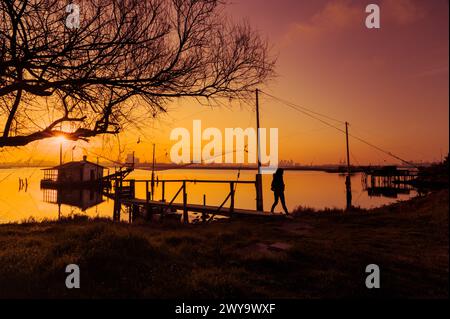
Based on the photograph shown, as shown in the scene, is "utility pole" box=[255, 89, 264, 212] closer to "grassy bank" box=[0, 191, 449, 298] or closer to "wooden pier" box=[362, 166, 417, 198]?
"grassy bank" box=[0, 191, 449, 298]

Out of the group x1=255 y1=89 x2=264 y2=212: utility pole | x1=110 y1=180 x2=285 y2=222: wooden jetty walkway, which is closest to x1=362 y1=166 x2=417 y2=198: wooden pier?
x1=110 y1=180 x2=285 y2=222: wooden jetty walkway

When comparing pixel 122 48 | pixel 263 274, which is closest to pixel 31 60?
pixel 122 48

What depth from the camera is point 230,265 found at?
709cm

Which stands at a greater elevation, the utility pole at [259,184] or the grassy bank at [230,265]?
the utility pole at [259,184]

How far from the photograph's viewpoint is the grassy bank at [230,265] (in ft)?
18.0

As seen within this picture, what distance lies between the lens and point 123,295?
5332mm

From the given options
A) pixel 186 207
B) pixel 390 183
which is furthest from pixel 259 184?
pixel 390 183

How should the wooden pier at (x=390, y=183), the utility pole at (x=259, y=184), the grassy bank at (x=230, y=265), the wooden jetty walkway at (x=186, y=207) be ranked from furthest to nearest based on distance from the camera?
1. the wooden pier at (x=390, y=183)
2. the utility pole at (x=259, y=184)
3. the wooden jetty walkway at (x=186, y=207)
4. the grassy bank at (x=230, y=265)

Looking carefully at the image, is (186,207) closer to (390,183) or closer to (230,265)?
(230,265)

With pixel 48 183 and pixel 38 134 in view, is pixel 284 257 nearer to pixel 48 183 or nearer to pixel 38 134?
pixel 38 134

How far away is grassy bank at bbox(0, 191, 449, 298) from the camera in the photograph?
18.0 feet

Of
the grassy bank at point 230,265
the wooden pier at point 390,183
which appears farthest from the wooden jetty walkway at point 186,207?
the wooden pier at point 390,183

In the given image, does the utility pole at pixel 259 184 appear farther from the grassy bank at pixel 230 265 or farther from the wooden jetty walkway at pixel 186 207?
the grassy bank at pixel 230 265

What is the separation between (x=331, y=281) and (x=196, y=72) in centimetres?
517
